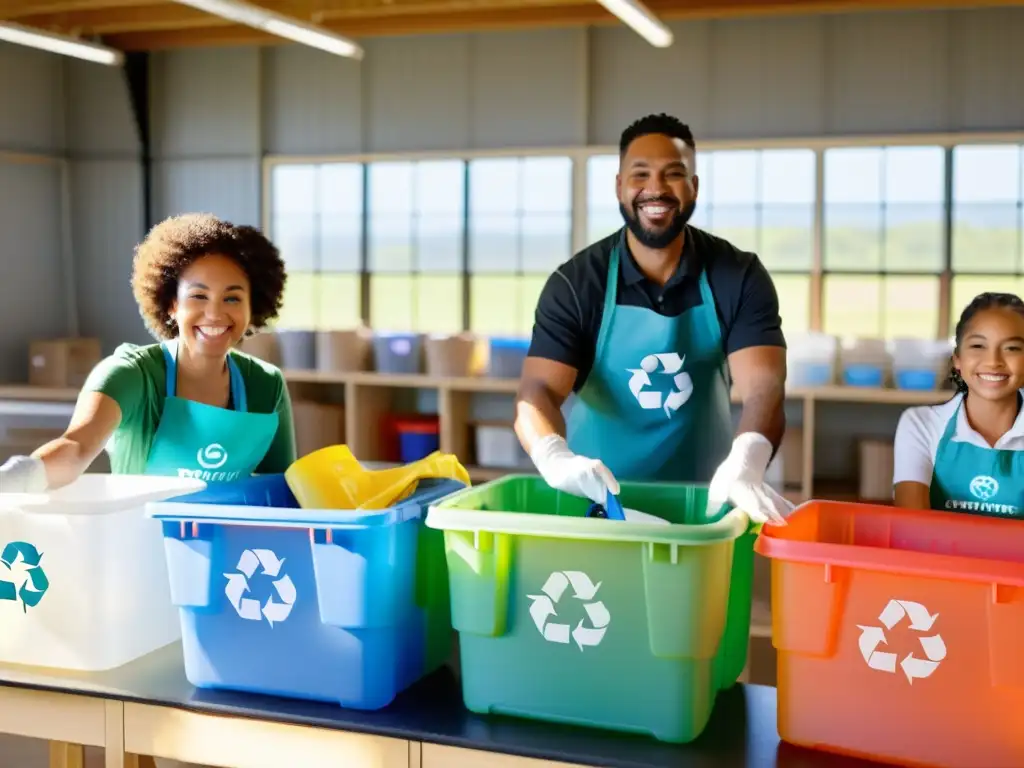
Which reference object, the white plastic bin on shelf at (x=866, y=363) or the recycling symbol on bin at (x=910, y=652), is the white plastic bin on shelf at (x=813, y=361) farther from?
the recycling symbol on bin at (x=910, y=652)

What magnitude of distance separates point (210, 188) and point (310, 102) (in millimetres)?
952

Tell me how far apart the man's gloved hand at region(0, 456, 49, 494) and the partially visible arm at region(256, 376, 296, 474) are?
1.91ft

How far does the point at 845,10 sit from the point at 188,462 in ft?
17.1

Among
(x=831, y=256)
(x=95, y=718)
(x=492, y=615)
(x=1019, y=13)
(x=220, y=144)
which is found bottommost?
(x=95, y=718)

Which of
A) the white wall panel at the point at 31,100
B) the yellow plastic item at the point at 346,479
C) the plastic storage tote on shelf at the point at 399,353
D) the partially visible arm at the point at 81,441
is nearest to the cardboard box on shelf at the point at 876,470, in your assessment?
the plastic storage tote on shelf at the point at 399,353

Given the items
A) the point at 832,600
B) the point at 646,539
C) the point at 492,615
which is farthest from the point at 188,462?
the point at 832,600

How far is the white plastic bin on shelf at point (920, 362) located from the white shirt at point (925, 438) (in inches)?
143

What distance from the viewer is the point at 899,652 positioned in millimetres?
1443

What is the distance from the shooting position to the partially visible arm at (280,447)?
8.00 feet

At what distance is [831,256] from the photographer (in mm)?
6488

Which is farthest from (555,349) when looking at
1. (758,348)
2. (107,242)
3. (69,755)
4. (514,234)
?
(107,242)

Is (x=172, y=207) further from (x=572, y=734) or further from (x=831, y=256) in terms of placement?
(x=572, y=734)

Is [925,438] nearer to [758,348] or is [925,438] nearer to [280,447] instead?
[758,348]

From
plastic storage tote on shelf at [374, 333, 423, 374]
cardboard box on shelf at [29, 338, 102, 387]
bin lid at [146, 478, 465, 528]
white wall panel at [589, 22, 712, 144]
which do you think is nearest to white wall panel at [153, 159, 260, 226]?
cardboard box on shelf at [29, 338, 102, 387]
